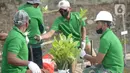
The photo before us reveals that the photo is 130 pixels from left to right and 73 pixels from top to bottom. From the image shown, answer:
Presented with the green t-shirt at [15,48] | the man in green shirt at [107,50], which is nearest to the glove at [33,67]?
the green t-shirt at [15,48]

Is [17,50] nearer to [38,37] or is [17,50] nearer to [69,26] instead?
[38,37]

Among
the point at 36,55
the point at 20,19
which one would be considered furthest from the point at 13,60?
the point at 36,55

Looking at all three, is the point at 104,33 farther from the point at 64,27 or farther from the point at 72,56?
the point at 64,27

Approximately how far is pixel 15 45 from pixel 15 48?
41 mm

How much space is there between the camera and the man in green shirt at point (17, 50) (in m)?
5.65

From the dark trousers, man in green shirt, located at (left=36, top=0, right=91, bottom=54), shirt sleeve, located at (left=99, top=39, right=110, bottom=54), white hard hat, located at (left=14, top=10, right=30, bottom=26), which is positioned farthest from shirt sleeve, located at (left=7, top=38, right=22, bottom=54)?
man in green shirt, located at (left=36, top=0, right=91, bottom=54)

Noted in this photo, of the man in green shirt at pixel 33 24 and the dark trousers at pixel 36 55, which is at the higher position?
the man in green shirt at pixel 33 24

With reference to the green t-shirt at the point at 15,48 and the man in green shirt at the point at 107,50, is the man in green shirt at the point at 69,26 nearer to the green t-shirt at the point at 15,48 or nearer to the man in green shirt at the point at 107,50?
the man in green shirt at the point at 107,50

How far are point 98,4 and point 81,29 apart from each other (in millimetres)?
6033

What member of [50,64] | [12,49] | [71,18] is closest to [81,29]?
[71,18]

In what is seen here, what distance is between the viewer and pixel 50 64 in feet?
28.6

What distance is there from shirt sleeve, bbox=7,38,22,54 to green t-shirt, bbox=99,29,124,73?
4.42ft

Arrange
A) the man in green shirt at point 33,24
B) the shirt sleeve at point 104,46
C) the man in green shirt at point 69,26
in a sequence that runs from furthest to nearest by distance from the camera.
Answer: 1. the man in green shirt at point 69,26
2. the man in green shirt at point 33,24
3. the shirt sleeve at point 104,46

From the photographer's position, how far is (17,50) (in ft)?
18.6
